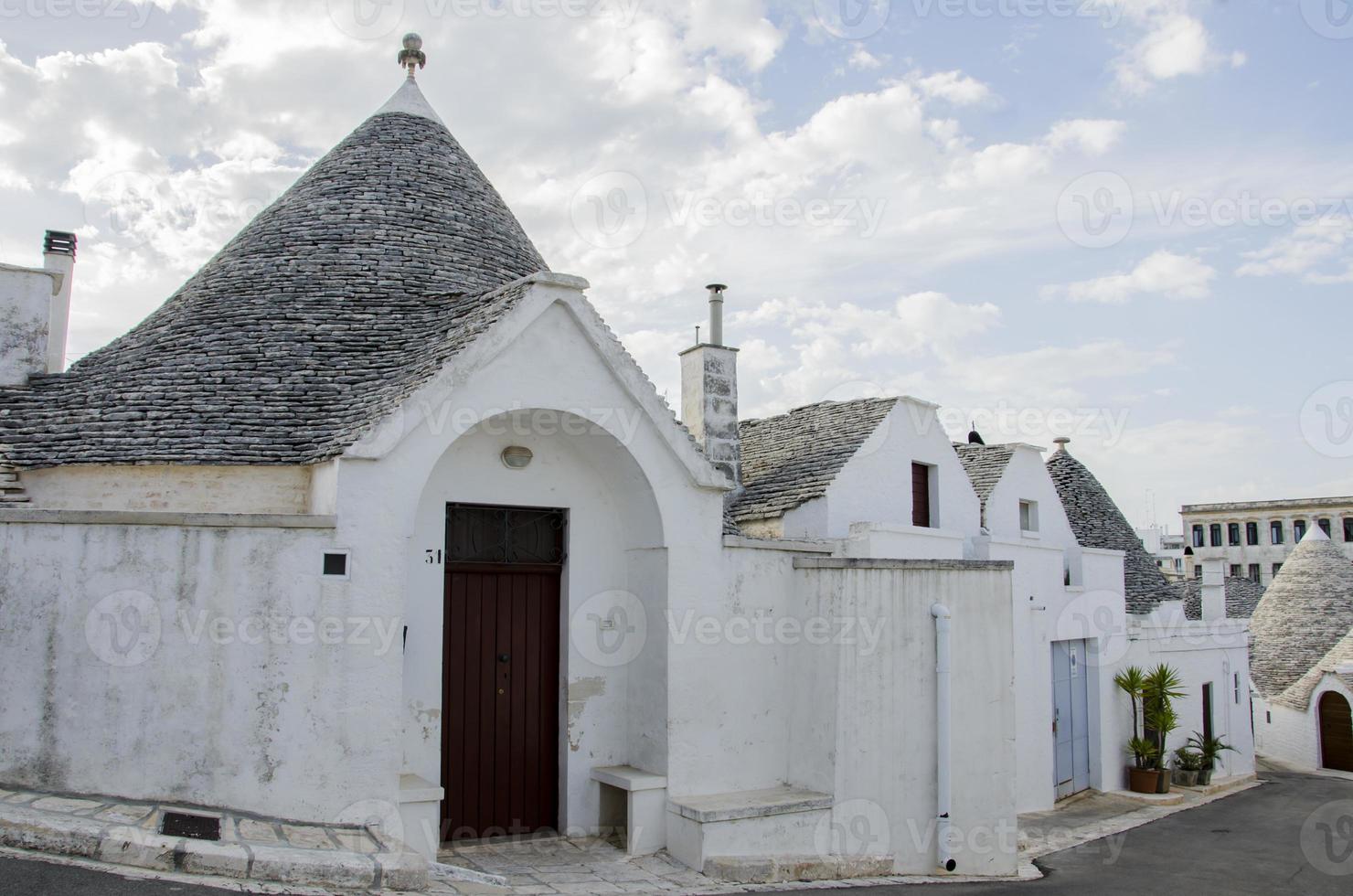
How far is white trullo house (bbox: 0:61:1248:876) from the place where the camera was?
800 centimetres

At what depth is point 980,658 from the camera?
10.8 m

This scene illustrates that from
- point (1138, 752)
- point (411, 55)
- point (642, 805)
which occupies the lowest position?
point (1138, 752)

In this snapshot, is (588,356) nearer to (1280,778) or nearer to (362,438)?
(362,438)

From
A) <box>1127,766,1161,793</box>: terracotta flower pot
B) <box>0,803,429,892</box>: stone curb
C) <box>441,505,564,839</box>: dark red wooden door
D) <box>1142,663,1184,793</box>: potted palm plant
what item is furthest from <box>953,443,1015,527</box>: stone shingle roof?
<box>0,803,429,892</box>: stone curb

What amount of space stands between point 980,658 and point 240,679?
724cm

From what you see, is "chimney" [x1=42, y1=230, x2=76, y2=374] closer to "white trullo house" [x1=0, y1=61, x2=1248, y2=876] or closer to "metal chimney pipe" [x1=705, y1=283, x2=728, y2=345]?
"white trullo house" [x1=0, y1=61, x2=1248, y2=876]

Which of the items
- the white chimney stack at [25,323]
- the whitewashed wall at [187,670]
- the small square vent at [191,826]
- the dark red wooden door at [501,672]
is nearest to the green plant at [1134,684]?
the dark red wooden door at [501,672]

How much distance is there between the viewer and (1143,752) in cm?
1994

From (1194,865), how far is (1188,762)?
7.71 metres

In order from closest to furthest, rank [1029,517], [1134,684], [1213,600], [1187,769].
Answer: [1029,517]
[1134,684]
[1187,769]
[1213,600]

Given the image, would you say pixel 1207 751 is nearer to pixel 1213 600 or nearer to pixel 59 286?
pixel 1213 600

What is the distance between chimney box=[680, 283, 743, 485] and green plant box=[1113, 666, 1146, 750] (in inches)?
392

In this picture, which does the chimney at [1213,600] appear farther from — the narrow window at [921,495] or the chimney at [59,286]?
the chimney at [59,286]

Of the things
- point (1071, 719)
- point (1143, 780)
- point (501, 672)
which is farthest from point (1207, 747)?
point (501, 672)
